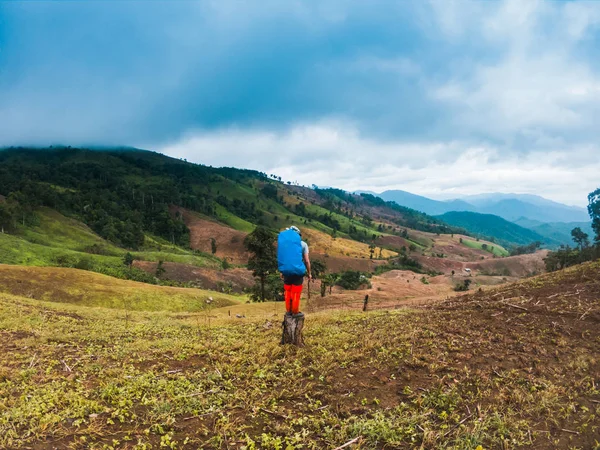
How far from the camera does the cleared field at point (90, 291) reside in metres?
34.0

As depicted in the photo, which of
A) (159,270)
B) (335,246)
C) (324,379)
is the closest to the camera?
(324,379)

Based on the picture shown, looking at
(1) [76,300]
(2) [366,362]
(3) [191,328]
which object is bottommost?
(1) [76,300]

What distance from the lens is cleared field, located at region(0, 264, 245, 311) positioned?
3400cm

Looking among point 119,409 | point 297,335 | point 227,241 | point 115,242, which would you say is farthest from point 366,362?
point 227,241

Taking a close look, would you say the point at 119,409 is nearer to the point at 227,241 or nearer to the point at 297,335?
the point at 297,335

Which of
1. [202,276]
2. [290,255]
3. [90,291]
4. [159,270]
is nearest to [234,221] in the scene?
[202,276]

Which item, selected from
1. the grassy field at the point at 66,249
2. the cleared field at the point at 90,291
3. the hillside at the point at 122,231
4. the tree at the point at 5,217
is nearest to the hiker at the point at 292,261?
the cleared field at the point at 90,291

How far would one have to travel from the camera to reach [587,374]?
7.69 m

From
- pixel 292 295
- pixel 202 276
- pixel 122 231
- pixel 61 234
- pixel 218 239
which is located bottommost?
pixel 202 276

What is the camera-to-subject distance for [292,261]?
948 centimetres

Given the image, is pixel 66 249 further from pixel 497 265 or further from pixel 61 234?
pixel 497 265

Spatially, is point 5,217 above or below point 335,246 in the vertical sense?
above

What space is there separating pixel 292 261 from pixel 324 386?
3237 millimetres

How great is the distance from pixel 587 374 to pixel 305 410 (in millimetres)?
6252
